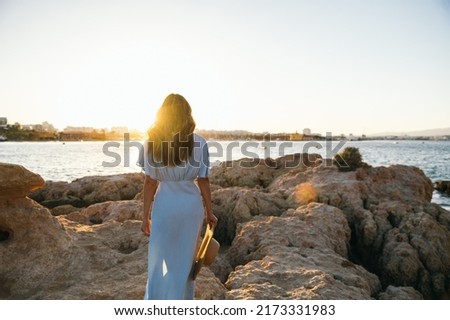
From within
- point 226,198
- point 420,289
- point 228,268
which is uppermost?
point 226,198

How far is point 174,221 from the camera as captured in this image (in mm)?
4043

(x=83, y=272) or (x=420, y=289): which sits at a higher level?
(x=83, y=272)

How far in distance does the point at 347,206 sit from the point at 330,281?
4.96m

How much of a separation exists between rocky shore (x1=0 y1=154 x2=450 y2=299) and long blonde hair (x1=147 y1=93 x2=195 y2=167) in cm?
205

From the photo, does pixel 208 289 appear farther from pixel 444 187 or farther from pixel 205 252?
pixel 444 187

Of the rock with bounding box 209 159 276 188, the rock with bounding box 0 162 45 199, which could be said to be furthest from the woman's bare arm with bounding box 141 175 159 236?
the rock with bounding box 209 159 276 188

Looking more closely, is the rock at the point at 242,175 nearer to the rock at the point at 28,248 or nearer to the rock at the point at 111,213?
the rock at the point at 111,213

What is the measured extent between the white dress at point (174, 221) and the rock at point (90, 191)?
391 inches

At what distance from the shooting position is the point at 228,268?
22.2 ft

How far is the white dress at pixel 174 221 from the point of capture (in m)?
4.03

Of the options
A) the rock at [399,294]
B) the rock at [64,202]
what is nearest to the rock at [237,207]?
the rock at [399,294]
